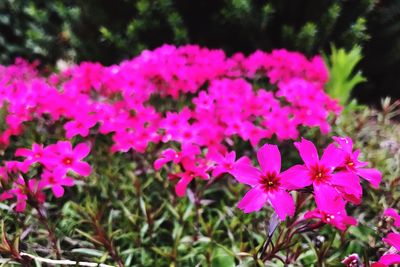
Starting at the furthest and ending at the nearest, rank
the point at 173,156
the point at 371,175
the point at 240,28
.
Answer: the point at 240,28 < the point at 173,156 < the point at 371,175

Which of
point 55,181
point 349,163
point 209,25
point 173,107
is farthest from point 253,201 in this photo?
point 209,25

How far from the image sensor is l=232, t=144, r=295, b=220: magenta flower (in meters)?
1.15

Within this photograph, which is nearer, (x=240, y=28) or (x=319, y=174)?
(x=319, y=174)

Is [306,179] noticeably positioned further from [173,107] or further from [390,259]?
[173,107]

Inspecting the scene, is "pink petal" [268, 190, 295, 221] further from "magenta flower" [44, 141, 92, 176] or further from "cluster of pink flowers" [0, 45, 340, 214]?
"magenta flower" [44, 141, 92, 176]

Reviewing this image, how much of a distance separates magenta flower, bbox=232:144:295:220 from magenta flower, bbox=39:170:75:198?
82 cm

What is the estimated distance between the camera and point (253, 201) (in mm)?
1188

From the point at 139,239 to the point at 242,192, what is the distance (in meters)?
0.59

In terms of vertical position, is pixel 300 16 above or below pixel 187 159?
above

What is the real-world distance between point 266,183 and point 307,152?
0.48 ft

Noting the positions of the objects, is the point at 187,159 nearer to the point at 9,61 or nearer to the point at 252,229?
the point at 252,229

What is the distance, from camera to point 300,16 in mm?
4176

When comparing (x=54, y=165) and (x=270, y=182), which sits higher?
(x=270, y=182)

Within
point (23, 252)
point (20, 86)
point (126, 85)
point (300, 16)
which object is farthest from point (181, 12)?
point (23, 252)
